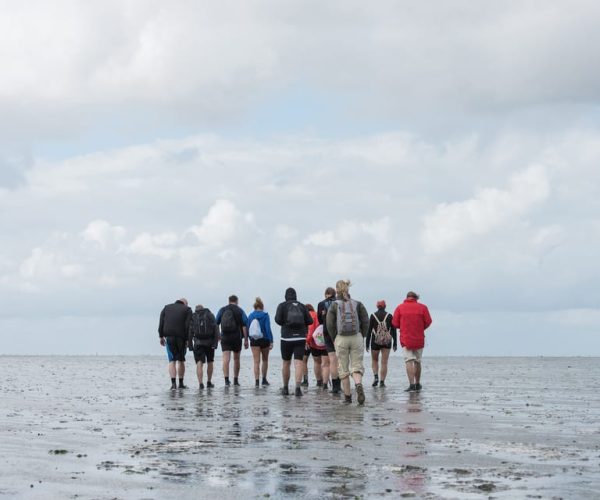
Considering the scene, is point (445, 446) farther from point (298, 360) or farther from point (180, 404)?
point (298, 360)

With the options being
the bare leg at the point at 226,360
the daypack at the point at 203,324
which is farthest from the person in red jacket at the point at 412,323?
the bare leg at the point at 226,360

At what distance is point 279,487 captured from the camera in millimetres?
9148

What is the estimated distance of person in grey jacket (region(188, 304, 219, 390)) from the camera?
25.2 m

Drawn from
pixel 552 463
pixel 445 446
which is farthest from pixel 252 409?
pixel 552 463

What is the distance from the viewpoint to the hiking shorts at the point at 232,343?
25812 millimetres

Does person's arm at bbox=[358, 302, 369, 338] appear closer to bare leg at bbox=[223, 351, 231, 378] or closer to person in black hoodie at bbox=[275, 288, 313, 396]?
person in black hoodie at bbox=[275, 288, 313, 396]

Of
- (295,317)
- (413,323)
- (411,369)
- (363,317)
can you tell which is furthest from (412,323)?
(363,317)

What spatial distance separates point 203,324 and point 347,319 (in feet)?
22.3

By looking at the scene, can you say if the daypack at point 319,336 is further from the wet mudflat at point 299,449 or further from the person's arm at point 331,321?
the person's arm at point 331,321

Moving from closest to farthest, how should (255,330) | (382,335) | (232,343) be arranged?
(382,335)
(255,330)
(232,343)

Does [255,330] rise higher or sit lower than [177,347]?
higher

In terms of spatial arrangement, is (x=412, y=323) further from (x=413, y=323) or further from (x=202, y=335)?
(x=202, y=335)

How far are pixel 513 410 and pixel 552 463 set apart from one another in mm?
8366

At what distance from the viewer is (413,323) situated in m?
23.2
